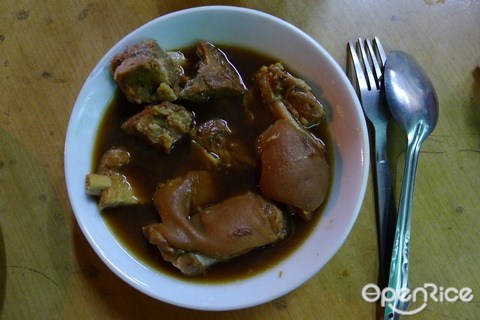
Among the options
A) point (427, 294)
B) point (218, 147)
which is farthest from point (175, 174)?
point (427, 294)

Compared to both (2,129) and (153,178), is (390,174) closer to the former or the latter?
(153,178)

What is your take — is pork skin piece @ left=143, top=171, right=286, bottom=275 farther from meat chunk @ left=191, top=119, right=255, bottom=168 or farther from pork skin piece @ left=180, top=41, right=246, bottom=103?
pork skin piece @ left=180, top=41, right=246, bottom=103

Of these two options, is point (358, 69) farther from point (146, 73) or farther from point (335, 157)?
point (146, 73)

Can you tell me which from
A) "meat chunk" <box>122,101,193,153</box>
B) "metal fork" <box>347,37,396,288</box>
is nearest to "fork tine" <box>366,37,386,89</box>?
"metal fork" <box>347,37,396,288</box>

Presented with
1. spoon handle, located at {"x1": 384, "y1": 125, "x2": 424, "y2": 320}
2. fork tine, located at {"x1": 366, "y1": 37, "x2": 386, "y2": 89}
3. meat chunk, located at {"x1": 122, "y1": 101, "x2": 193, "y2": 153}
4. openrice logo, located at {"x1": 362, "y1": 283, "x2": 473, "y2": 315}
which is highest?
fork tine, located at {"x1": 366, "y1": 37, "x2": 386, "y2": 89}

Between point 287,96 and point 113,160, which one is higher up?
point 287,96

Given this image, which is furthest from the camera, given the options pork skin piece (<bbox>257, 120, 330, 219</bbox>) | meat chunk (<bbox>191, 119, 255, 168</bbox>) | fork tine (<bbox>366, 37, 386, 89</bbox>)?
fork tine (<bbox>366, 37, 386, 89</bbox>)

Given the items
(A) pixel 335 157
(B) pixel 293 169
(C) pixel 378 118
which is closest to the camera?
(B) pixel 293 169
